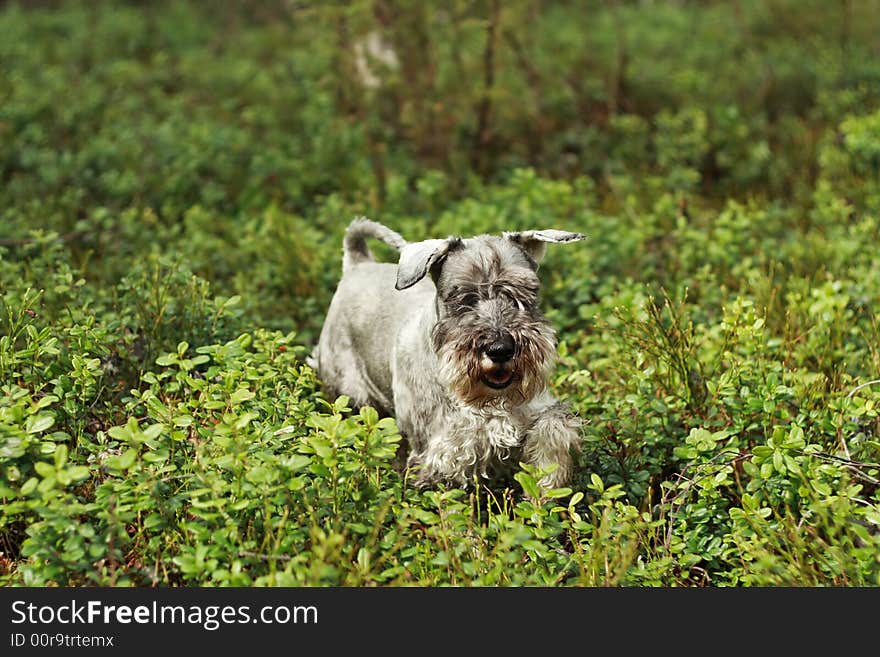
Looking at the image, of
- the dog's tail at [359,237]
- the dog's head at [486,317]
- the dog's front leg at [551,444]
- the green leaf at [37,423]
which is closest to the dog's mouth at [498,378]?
the dog's head at [486,317]

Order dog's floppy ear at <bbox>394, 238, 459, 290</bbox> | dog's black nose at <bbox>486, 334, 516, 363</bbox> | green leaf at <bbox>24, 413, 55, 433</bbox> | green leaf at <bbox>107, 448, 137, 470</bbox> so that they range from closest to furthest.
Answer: green leaf at <bbox>107, 448, 137, 470</bbox>, green leaf at <bbox>24, 413, 55, 433</bbox>, dog's black nose at <bbox>486, 334, 516, 363</bbox>, dog's floppy ear at <bbox>394, 238, 459, 290</bbox>

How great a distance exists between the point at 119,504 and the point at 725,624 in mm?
2458

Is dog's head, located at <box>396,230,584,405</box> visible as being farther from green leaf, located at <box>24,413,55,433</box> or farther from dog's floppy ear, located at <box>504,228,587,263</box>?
green leaf, located at <box>24,413,55,433</box>

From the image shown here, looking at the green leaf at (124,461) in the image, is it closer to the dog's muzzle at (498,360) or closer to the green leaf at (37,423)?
the green leaf at (37,423)

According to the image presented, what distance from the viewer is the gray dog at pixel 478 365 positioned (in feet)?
13.1

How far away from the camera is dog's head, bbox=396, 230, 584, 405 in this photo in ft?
13.0

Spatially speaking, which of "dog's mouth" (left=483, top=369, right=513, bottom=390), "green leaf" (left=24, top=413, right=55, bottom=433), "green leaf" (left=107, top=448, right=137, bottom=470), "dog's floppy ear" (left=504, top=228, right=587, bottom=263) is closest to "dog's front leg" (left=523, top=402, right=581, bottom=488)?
"dog's mouth" (left=483, top=369, right=513, bottom=390)

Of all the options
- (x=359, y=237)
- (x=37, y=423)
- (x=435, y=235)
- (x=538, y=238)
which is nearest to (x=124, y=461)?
(x=37, y=423)

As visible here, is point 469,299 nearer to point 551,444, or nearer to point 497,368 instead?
point 497,368

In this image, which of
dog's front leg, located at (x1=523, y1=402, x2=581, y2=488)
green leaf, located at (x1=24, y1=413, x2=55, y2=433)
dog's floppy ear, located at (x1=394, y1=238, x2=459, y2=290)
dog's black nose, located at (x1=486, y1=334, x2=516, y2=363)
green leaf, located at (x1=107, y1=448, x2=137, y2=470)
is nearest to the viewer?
green leaf, located at (x1=107, y1=448, x2=137, y2=470)

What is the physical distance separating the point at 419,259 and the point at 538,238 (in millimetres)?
626

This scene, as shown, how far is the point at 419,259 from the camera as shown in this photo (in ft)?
13.7

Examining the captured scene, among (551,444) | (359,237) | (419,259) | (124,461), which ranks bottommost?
(551,444)

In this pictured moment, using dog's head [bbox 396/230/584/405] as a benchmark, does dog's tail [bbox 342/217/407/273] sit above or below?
below
